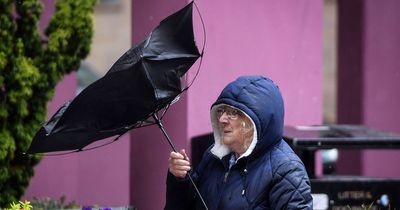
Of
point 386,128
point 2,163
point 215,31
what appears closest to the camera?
point 2,163

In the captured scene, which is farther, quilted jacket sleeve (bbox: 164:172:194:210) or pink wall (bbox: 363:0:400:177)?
pink wall (bbox: 363:0:400:177)

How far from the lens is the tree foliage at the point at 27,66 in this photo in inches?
217

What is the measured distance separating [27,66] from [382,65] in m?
3.52

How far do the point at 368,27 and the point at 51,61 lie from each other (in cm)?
326

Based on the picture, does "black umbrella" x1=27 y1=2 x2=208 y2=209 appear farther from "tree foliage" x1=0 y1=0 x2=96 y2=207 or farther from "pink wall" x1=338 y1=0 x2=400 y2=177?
"pink wall" x1=338 y1=0 x2=400 y2=177

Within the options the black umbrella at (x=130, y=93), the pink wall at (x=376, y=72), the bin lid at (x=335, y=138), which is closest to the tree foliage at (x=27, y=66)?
the black umbrella at (x=130, y=93)

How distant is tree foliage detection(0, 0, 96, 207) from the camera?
5.50 m

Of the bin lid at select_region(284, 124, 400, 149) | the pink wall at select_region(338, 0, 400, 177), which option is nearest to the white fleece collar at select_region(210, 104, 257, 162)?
the bin lid at select_region(284, 124, 400, 149)

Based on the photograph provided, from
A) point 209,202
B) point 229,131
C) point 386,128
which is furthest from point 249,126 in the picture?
point 386,128

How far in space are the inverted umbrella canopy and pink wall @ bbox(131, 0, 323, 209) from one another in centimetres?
188

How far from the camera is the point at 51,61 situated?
566cm

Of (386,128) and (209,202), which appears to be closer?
(209,202)

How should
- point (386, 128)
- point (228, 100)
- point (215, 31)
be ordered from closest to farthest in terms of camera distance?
point (228, 100)
point (215, 31)
point (386, 128)

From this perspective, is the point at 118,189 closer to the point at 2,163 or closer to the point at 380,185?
the point at 2,163
